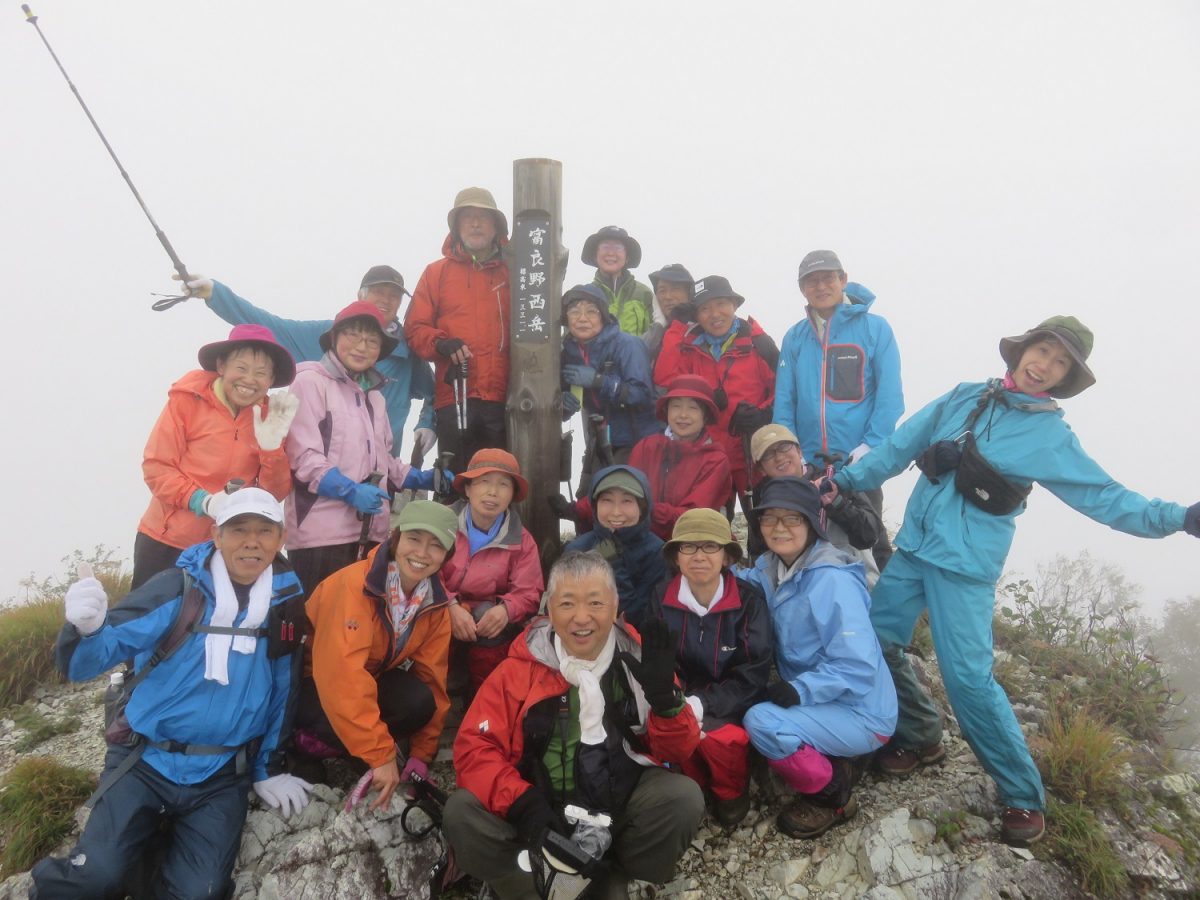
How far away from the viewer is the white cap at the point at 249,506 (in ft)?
12.3

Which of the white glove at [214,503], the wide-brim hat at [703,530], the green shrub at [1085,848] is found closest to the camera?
the green shrub at [1085,848]

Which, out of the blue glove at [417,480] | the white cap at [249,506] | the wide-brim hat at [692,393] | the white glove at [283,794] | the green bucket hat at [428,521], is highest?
the wide-brim hat at [692,393]

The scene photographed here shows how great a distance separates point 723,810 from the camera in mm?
4270

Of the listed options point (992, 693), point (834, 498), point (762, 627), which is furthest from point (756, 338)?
point (992, 693)

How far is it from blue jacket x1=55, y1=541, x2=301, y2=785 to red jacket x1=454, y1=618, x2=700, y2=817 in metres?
1.32

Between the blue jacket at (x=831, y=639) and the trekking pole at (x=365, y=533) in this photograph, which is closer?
the blue jacket at (x=831, y=639)

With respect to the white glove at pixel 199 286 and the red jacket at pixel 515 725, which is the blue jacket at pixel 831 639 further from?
the white glove at pixel 199 286

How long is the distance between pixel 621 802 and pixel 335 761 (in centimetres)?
234

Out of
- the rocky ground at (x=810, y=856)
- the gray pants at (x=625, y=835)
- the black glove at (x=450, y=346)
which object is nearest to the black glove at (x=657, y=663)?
the gray pants at (x=625, y=835)

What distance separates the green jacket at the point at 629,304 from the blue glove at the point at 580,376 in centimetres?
169

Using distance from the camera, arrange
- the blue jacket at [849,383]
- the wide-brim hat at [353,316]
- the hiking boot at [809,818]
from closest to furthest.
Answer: the hiking boot at [809,818]
the wide-brim hat at [353,316]
the blue jacket at [849,383]

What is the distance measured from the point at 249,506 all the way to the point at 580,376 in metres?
3.36

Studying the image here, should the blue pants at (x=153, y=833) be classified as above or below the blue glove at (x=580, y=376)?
below

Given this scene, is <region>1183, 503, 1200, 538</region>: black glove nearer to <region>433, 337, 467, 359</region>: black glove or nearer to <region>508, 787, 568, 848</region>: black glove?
<region>508, 787, 568, 848</region>: black glove
